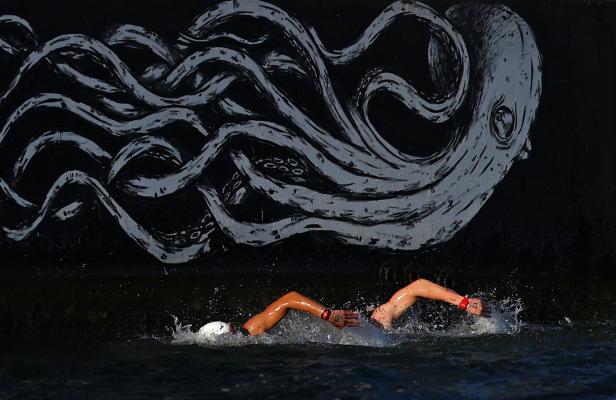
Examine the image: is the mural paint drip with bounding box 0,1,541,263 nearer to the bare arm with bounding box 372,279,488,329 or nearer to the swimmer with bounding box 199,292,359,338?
the bare arm with bounding box 372,279,488,329

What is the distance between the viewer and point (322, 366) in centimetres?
995

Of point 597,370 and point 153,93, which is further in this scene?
point 153,93

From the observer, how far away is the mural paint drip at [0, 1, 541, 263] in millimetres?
11773

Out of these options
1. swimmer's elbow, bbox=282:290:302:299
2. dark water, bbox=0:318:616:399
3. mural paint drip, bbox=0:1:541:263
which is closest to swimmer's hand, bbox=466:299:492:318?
dark water, bbox=0:318:616:399

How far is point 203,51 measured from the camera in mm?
12102

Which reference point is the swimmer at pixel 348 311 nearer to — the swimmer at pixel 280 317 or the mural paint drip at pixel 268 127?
the swimmer at pixel 280 317

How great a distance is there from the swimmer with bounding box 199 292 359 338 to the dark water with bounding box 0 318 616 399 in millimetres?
130

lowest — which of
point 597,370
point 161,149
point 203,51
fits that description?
point 597,370

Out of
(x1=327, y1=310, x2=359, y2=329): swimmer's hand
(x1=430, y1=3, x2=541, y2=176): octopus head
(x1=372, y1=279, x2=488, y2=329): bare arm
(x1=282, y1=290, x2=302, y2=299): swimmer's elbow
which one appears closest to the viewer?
(x1=327, y1=310, x2=359, y2=329): swimmer's hand

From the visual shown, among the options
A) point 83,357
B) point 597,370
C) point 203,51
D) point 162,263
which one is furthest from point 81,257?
point 597,370

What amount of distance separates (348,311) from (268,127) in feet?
8.00

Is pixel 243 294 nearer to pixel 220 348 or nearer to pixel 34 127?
pixel 220 348

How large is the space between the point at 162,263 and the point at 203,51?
231 centimetres

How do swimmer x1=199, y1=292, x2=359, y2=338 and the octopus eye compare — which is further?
the octopus eye
